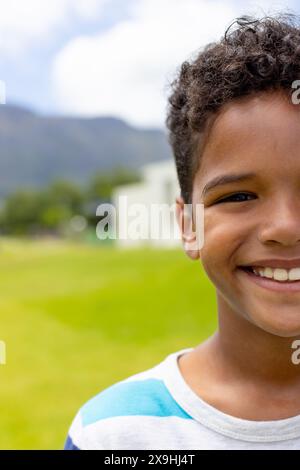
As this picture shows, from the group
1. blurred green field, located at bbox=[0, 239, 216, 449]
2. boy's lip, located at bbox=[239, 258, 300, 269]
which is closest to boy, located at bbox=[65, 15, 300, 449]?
boy's lip, located at bbox=[239, 258, 300, 269]

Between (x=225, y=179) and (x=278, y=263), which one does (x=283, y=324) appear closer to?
(x=278, y=263)

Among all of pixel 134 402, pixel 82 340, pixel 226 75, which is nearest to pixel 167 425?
pixel 134 402

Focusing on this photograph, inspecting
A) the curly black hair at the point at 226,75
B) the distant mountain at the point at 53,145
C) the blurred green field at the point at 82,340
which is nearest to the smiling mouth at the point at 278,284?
the curly black hair at the point at 226,75

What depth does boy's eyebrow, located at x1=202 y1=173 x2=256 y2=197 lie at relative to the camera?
1049 mm

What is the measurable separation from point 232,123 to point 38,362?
567 centimetres

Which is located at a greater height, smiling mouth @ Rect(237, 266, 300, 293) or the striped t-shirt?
smiling mouth @ Rect(237, 266, 300, 293)

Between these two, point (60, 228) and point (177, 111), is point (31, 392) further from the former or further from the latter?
point (60, 228)

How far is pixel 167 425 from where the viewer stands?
1109 millimetres

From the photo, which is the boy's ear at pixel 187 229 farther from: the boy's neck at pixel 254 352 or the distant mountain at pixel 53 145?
the distant mountain at pixel 53 145

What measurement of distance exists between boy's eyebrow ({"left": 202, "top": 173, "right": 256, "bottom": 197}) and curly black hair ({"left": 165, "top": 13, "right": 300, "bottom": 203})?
88mm

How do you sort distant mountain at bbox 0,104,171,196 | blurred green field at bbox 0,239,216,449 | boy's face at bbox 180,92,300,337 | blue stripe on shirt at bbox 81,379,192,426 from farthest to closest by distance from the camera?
distant mountain at bbox 0,104,171,196 < blurred green field at bbox 0,239,216,449 < blue stripe on shirt at bbox 81,379,192,426 < boy's face at bbox 180,92,300,337

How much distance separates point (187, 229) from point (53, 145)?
4509 inches

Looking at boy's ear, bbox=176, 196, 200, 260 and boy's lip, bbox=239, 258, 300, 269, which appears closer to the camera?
boy's lip, bbox=239, 258, 300, 269

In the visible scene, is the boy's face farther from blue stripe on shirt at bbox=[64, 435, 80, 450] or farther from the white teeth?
blue stripe on shirt at bbox=[64, 435, 80, 450]
